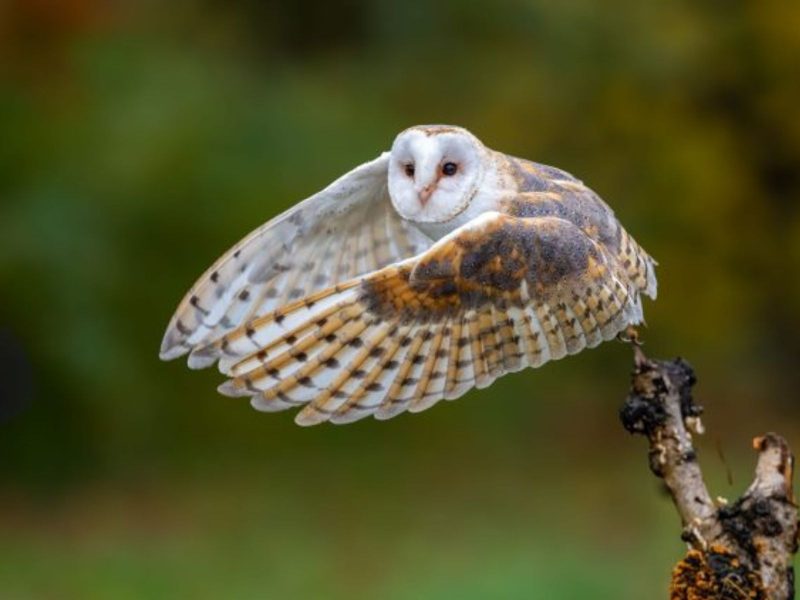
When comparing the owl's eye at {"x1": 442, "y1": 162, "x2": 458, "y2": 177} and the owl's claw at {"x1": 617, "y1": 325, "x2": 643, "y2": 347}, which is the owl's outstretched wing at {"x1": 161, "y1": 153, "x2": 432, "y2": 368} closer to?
the owl's eye at {"x1": 442, "y1": 162, "x2": 458, "y2": 177}

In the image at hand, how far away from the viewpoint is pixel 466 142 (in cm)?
379

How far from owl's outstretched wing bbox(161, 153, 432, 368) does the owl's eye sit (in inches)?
9.6

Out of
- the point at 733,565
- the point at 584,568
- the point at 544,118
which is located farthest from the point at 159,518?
the point at 733,565

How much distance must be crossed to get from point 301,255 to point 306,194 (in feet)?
17.2

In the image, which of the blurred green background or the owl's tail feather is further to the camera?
the blurred green background

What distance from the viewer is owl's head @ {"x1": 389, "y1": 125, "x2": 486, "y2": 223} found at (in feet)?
12.3

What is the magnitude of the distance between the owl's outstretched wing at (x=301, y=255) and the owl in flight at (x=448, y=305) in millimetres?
200

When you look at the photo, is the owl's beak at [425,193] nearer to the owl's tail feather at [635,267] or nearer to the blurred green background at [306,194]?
the owl's tail feather at [635,267]

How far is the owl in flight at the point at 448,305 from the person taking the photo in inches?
135

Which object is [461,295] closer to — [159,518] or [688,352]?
[159,518]

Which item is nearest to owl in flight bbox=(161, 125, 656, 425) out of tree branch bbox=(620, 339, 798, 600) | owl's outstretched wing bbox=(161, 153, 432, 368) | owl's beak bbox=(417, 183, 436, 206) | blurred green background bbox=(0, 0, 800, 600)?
owl's beak bbox=(417, 183, 436, 206)

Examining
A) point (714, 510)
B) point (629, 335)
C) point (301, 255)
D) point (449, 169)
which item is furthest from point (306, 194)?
point (714, 510)

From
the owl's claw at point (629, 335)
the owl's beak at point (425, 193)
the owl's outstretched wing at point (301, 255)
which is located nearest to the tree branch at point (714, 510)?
the owl's claw at point (629, 335)

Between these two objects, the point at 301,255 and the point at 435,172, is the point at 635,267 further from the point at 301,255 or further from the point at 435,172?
the point at 301,255
